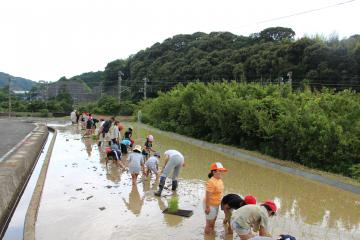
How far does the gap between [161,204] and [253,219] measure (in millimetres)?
4187

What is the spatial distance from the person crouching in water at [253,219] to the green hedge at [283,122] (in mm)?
8032

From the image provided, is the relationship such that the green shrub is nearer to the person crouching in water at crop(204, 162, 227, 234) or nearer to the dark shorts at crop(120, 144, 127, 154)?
the dark shorts at crop(120, 144, 127, 154)

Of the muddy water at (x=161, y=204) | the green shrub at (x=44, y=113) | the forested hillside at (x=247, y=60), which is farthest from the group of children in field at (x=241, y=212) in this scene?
the green shrub at (x=44, y=113)

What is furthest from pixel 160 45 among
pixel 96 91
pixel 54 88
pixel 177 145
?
pixel 177 145

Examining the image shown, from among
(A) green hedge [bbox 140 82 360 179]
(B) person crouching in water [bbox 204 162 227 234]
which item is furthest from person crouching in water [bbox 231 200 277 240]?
(A) green hedge [bbox 140 82 360 179]

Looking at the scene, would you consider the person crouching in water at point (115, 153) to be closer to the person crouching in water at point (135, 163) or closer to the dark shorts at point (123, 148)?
the dark shorts at point (123, 148)

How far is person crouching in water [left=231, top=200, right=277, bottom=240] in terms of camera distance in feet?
20.6

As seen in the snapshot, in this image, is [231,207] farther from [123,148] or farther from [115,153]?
[123,148]

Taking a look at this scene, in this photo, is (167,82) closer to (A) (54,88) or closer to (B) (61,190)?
(A) (54,88)

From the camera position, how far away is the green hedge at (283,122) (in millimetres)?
14148

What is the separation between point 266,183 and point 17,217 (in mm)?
7272

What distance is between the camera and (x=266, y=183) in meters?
12.6

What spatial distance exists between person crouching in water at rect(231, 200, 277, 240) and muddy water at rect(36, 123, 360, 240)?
1.55m

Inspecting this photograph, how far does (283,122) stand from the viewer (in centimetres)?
1589
